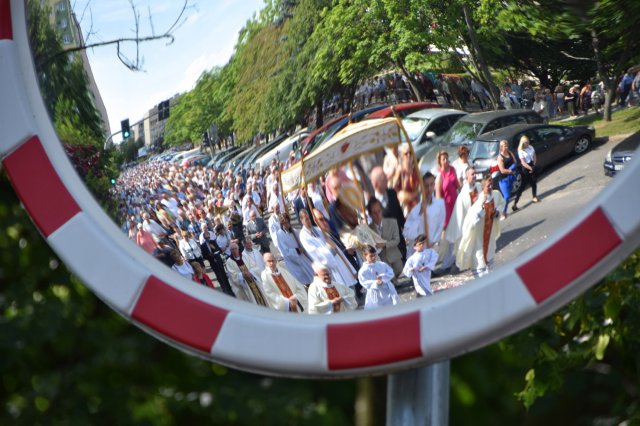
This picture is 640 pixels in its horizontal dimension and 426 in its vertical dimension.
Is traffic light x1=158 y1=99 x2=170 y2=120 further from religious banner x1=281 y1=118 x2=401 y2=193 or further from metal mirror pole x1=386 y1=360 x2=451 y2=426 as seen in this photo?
metal mirror pole x1=386 y1=360 x2=451 y2=426

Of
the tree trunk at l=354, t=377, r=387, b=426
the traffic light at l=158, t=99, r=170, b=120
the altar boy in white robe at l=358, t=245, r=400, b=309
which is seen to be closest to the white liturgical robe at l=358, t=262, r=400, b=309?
the altar boy in white robe at l=358, t=245, r=400, b=309

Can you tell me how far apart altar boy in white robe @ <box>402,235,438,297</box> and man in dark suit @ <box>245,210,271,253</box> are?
0.23m

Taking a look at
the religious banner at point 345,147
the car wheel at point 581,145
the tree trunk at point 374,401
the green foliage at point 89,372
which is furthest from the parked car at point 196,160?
the green foliage at point 89,372

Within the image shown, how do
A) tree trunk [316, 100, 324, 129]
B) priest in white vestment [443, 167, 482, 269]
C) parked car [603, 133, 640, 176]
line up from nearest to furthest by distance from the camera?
parked car [603, 133, 640, 176]
priest in white vestment [443, 167, 482, 269]
tree trunk [316, 100, 324, 129]

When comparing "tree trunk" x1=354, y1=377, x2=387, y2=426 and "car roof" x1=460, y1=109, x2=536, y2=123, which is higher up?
"car roof" x1=460, y1=109, x2=536, y2=123

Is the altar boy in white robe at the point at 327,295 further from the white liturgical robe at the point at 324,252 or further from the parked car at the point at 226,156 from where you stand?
the parked car at the point at 226,156

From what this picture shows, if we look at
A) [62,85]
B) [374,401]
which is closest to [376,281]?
[62,85]

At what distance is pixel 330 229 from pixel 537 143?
0.29 meters

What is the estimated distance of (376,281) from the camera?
0.98 metres

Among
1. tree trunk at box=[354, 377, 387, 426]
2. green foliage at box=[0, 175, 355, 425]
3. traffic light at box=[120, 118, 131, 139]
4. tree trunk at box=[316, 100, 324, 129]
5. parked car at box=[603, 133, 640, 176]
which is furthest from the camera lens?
green foliage at box=[0, 175, 355, 425]

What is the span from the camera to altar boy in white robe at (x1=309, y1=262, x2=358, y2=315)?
0.98 metres

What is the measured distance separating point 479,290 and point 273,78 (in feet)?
1.38

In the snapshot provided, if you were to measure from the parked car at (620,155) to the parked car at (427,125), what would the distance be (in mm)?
189

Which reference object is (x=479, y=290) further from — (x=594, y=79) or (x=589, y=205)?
(x=594, y=79)
